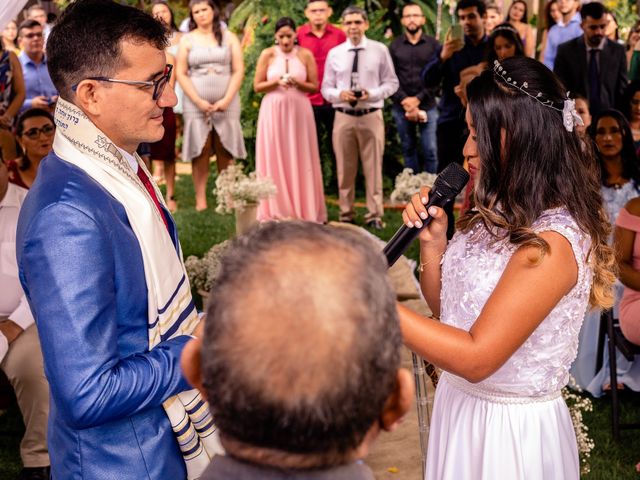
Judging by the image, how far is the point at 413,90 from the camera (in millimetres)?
9945

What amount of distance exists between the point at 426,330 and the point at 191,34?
26.6ft

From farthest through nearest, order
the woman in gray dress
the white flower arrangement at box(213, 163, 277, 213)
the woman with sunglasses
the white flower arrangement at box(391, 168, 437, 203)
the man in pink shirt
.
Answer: the man in pink shirt → the woman in gray dress → the white flower arrangement at box(391, 168, 437, 203) → the white flower arrangement at box(213, 163, 277, 213) → the woman with sunglasses

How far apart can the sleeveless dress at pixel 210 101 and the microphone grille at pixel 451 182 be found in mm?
7652

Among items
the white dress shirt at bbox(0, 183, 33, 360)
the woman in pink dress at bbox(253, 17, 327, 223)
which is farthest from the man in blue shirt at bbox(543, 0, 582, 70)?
the white dress shirt at bbox(0, 183, 33, 360)

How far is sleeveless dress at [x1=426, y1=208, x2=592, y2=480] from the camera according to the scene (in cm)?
223

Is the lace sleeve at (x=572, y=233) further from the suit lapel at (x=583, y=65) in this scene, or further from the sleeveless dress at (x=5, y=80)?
the sleeveless dress at (x=5, y=80)

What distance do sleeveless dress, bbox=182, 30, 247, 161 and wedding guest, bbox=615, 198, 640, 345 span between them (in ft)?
19.5

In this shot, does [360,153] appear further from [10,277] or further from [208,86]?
[10,277]

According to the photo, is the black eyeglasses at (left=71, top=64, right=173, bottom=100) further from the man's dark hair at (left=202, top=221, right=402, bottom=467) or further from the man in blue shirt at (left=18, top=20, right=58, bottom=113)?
the man in blue shirt at (left=18, top=20, right=58, bottom=113)

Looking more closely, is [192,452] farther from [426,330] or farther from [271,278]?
[271,278]

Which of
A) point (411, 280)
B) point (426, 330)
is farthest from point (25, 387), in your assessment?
point (411, 280)

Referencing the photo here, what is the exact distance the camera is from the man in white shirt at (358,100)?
9125mm

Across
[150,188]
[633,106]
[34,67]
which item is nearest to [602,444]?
[150,188]

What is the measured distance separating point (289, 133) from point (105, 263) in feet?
25.6
